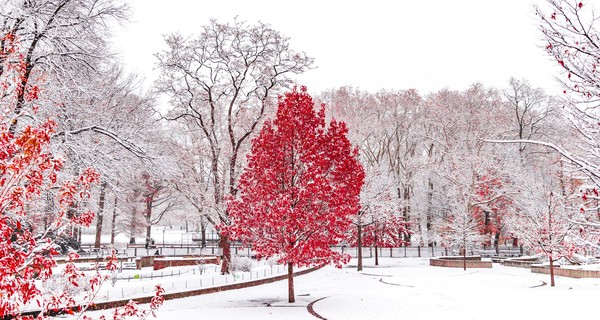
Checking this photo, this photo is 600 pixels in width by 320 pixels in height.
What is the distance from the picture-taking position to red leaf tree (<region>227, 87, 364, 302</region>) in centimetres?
1666

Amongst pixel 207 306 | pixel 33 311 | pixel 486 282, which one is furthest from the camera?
pixel 486 282

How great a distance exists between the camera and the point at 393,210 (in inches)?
1517

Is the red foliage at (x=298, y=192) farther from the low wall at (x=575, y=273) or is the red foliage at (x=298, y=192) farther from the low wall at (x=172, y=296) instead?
the low wall at (x=575, y=273)

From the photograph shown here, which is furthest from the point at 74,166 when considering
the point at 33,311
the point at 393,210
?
the point at 393,210

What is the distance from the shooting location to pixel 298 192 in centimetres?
1698

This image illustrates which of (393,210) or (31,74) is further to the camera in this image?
(393,210)

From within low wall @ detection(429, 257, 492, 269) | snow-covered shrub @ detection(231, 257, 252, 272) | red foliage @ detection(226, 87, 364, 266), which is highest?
red foliage @ detection(226, 87, 364, 266)

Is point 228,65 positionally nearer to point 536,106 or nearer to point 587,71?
point 587,71

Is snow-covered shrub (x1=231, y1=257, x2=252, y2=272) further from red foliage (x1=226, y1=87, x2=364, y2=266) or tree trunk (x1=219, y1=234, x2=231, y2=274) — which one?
red foliage (x1=226, y1=87, x2=364, y2=266)

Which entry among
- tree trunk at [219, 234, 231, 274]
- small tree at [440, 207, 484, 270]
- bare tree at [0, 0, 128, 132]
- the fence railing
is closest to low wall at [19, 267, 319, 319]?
the fence railing

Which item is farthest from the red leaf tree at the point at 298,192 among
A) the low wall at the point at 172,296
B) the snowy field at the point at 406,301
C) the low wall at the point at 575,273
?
the low wall at the point at 575,273

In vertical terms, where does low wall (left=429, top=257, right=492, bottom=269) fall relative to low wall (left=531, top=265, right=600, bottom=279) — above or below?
below

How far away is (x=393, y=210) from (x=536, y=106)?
24045 mm

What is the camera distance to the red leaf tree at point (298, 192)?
1666cm
